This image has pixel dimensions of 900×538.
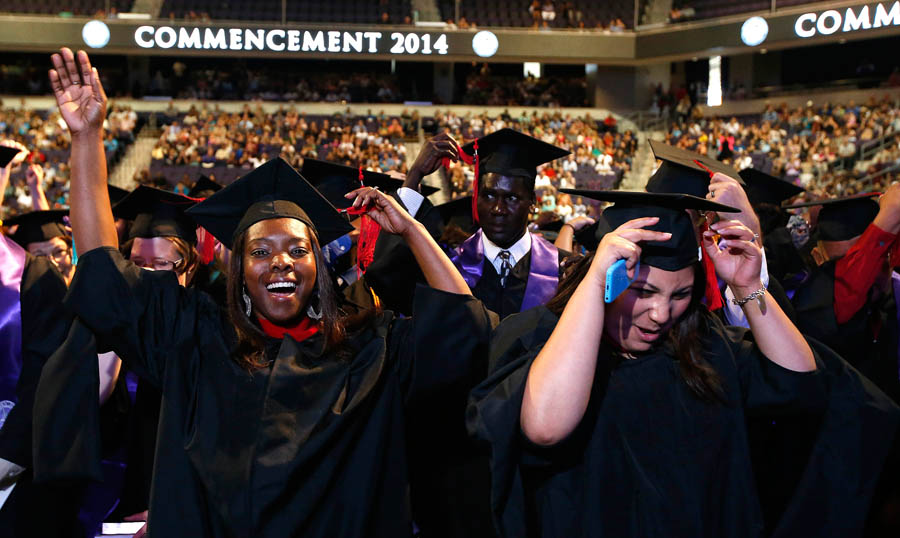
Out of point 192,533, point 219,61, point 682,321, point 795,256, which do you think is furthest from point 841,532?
point 219,61

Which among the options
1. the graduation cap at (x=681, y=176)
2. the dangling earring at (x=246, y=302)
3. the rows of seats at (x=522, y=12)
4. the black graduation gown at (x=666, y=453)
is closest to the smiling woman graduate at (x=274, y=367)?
the dangling earring at (x=246, y=302)

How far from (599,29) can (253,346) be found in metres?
25.3

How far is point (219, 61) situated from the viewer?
27.3 meters

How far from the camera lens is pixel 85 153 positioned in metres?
2.82

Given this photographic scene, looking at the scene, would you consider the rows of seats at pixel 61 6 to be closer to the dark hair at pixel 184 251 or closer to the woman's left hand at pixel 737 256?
the dark hair at pixel 184 251

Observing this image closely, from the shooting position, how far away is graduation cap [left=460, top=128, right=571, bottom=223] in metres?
4.12

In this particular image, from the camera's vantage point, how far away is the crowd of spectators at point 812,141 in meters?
18.7

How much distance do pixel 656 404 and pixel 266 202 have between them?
1.34 meters

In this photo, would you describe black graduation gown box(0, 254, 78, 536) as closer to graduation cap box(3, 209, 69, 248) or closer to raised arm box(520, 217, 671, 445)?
graduation cap box(3, 209, 69, 248)

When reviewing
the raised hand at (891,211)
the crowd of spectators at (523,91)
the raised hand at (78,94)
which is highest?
the crowd of spectators at (523,91)

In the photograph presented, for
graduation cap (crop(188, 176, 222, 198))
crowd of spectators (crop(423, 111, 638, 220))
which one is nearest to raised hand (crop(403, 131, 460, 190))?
graduation cap (crop(188, 176, 222, 198))

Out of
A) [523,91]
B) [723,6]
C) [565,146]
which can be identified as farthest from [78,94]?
[723,6]

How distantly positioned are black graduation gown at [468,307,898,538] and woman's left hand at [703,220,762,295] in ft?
0.73

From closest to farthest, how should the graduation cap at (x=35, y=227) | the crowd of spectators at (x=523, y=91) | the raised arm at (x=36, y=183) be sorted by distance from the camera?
the raised arm at (x=36, y=183) → the graduation cap at (x=35, y=227) → the crowd of spectators at (x=523, y=91)
